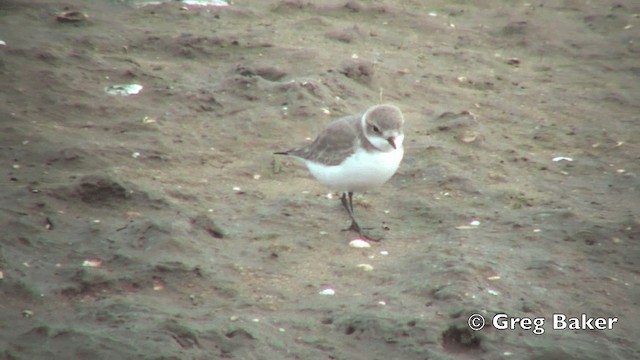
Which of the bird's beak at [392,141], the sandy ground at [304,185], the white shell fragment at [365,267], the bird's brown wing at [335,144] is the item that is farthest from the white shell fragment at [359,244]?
the bird's beak at [392,141]

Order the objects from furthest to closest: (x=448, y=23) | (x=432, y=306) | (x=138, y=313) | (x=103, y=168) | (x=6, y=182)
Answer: (x=448, y=23)
(x=103, y=168)
(x=6, y=182)
(x=432, y=306)
(x=138, y=313)

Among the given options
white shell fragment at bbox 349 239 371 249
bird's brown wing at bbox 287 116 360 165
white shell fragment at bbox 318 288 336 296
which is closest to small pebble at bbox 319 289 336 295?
white shell fragment at bbox 318 288 336 296

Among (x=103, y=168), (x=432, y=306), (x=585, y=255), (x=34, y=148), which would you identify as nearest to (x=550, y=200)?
(x=585, y=255)

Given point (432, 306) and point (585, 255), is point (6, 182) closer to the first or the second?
point (432, 306)

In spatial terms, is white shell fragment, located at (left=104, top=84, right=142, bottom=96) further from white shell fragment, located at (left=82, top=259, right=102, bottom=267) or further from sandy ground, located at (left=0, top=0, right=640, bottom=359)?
white shell fragment, located at (left=82, top=259, right=102, bottom=267)

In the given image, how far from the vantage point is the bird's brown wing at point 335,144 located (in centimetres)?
588

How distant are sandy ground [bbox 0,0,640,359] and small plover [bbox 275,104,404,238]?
1.20 feet

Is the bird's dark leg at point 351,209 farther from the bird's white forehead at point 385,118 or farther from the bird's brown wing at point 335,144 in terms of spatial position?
the bird's white forehead at point 385,118

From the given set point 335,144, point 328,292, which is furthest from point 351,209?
point 328,292

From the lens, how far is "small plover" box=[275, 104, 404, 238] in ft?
18.8

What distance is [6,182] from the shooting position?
592 centimetres

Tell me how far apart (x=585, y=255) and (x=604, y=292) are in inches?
18.1

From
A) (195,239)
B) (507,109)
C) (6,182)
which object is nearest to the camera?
(195,239)

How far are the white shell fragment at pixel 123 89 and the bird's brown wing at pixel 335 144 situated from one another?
2.10 meters
